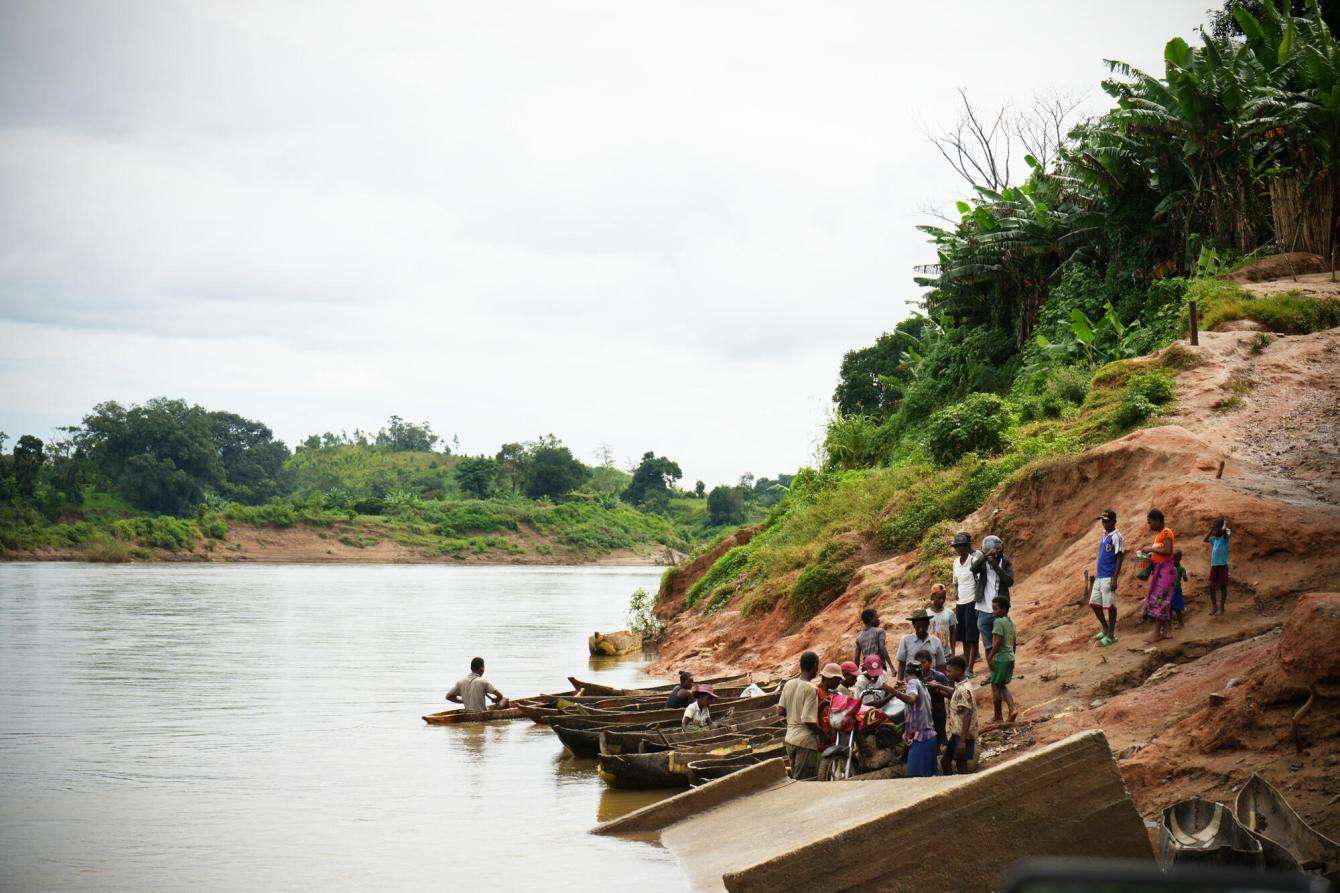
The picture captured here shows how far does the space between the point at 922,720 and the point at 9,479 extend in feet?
278

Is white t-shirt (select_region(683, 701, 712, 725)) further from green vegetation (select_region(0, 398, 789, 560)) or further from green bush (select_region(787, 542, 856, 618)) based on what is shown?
green vegetation (select_region(0, 398, 789, 560))

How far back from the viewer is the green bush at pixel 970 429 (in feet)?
80.2

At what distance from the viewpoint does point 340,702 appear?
24297 mm

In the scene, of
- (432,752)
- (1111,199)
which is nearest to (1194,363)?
(1111,199)

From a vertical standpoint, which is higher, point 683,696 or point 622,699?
point 683,696

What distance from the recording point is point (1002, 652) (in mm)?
12469

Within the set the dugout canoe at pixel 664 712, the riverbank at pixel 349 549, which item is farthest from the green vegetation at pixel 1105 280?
the riverbank at pixel 349 549

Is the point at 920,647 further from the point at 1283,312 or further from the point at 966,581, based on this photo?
the point at 1283,312

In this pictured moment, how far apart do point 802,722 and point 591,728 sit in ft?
18.4

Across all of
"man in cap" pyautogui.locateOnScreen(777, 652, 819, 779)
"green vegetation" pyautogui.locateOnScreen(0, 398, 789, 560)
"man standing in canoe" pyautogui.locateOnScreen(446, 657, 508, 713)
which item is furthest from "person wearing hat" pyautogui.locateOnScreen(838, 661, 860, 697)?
"green vegetation" pyautogui.locateOnScreen(0, 398, 789, 560)

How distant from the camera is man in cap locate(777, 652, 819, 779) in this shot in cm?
1229

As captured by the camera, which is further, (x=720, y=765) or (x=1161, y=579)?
(x=720, y=765)

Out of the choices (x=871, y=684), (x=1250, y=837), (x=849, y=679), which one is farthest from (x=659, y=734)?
(x=1250, y=837)

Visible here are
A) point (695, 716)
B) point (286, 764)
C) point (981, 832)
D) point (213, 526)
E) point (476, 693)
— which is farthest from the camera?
point (213, 526)
